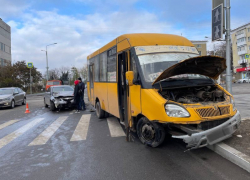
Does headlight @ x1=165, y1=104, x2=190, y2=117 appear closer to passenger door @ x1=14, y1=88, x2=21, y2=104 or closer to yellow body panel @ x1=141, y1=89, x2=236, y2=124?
yellow body panel @ x1=141, y1=89, x2=236, y2=124

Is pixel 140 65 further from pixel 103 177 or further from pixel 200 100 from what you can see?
pixel 103 177

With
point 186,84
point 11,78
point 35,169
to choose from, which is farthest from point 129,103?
point 11,78

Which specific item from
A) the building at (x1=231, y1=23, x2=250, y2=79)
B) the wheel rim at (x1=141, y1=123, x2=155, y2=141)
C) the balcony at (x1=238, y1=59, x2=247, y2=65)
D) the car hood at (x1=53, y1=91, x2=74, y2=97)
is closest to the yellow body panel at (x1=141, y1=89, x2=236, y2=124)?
the wheel rim at (x1=141, y1=123, x2=155, y2=141)

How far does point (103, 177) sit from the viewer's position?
356cm

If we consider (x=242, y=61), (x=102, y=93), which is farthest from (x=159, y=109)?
(x=242, y=61)

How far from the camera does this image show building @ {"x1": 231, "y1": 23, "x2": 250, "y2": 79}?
61016mm

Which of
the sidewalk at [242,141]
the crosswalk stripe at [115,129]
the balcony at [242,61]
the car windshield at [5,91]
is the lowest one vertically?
the crosswalk stripe at [115,129]

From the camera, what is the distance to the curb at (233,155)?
364 cm

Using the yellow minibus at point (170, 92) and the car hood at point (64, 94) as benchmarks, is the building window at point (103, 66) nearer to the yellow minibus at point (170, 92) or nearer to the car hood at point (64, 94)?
the yellow minibus at point (170, 92)

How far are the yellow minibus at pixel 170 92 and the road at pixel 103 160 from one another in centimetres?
41

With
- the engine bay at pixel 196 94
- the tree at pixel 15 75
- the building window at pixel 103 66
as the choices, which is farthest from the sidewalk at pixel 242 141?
the tree at pixel 15 75

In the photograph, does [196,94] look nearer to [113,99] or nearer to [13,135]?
[113,99]

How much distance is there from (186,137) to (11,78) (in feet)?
119

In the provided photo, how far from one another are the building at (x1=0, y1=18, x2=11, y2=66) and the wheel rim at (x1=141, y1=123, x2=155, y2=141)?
54.5 m
